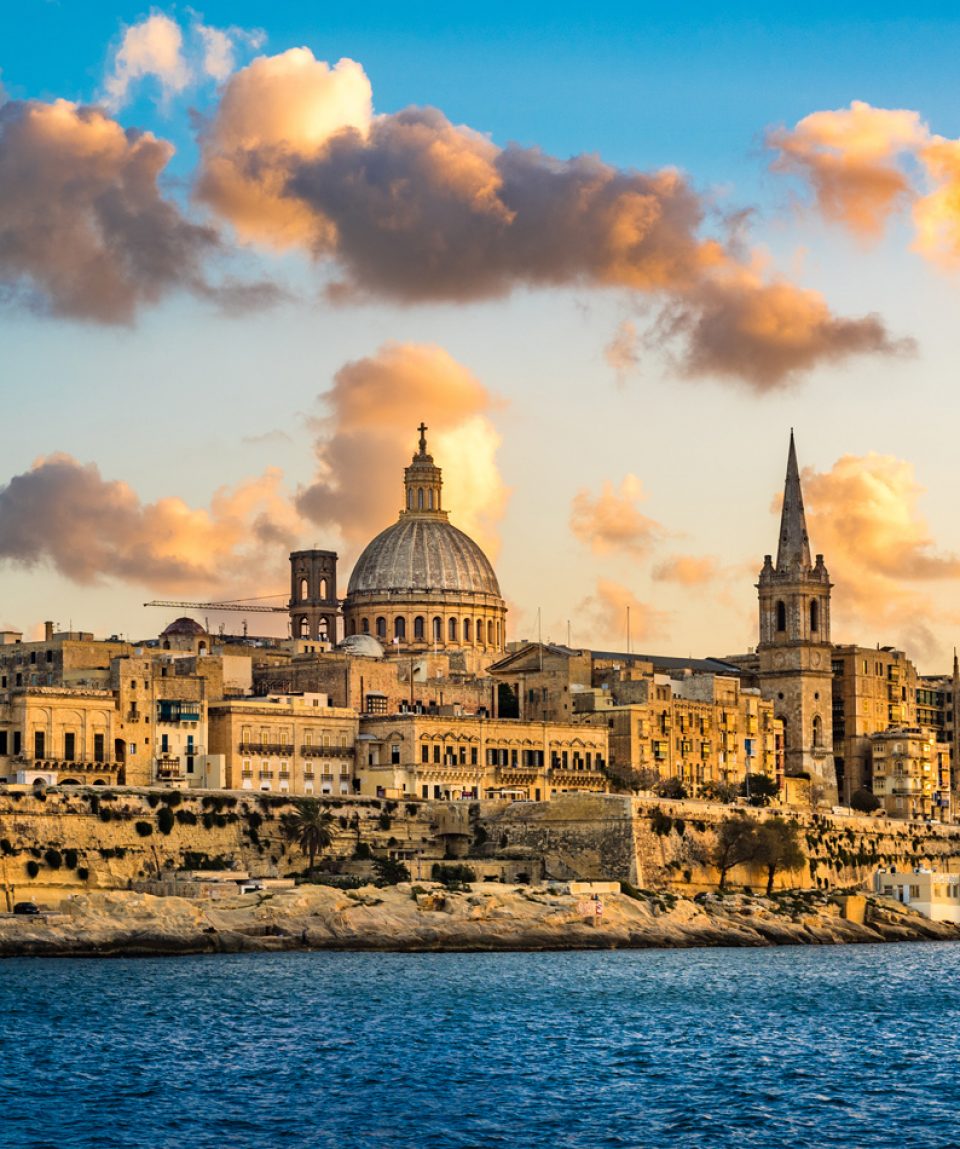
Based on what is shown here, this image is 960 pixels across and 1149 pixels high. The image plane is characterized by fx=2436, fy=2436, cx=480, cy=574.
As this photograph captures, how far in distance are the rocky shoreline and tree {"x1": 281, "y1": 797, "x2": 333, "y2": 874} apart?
24.5 feet

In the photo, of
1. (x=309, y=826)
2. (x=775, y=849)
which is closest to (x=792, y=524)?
(x=775, y=849)

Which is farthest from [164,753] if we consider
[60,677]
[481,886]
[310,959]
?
[310,959]

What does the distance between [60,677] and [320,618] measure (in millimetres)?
29460

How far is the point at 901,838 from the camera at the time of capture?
10156cm

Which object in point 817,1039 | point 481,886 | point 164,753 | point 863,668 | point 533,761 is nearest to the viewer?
point 817,1039

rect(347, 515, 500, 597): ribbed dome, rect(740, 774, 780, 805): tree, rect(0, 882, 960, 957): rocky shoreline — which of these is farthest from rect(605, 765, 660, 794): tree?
rect(347, 515, 500, 597): ribbed dome

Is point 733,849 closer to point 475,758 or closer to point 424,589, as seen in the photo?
point 475,758

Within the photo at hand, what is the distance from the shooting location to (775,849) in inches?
3541

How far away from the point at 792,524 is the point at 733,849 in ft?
102

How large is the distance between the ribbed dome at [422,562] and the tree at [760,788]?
21840mm

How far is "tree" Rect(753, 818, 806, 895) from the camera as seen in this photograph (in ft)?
294

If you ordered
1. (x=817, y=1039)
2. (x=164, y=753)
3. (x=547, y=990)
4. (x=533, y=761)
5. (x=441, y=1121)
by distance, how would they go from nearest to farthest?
1. (x=441, y=1121)
2. (x=817, y=1039)
3. (x=547, y=990)
4. (x=164, y=753)
5. (x=533, y=761)

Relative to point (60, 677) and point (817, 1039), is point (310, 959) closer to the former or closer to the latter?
point (817, 1039)

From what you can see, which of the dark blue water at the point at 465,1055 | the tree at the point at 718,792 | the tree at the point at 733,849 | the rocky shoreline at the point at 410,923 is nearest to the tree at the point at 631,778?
the tree at the point at 718,792
